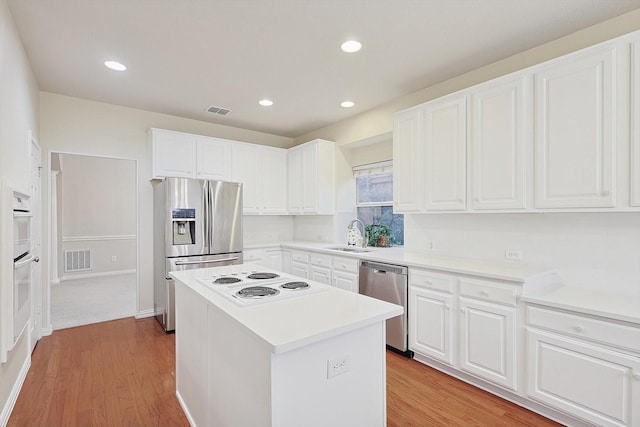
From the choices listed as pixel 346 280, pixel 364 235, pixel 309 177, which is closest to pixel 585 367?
pixel 346 280

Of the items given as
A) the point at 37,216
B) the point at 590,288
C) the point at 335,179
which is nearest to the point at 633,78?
the point at 590,288

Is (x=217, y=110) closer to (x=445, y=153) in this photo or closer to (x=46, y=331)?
(x=445, y=153)

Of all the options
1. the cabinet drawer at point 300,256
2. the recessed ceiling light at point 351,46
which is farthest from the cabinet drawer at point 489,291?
the cabinet drawer at point 300,256

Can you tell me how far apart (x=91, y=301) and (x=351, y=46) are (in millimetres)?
5217

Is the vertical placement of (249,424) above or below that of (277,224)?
below

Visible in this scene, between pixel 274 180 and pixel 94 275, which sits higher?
pixel 274 180

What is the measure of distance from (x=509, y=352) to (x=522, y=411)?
15.3 inches

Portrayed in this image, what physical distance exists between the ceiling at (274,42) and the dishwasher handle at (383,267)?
6.18 ft

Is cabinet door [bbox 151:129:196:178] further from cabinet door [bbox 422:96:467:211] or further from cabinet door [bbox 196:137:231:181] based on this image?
cabinet door [bbox 422:96:467:211]

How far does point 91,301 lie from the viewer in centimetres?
487

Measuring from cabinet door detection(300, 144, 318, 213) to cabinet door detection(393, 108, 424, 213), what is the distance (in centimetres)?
151

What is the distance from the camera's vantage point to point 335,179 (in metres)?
4.66

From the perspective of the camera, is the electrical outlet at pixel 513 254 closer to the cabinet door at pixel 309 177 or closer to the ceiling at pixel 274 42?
the ceiling at pixel 274 42

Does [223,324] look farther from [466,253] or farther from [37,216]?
[37,216]
